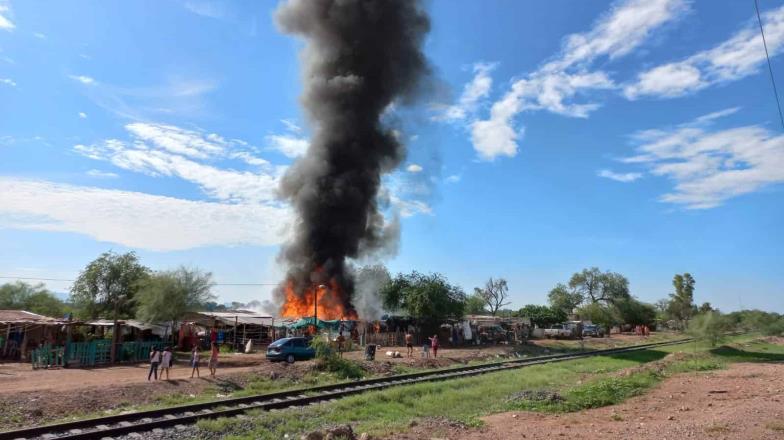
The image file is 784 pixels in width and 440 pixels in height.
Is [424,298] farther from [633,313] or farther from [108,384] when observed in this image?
[633,313]

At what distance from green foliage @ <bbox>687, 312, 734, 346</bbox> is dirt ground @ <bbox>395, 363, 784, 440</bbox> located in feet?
86.1

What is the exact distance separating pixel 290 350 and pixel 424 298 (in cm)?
1695

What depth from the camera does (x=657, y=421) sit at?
36.2 feet

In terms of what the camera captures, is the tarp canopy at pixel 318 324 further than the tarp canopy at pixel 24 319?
Yes

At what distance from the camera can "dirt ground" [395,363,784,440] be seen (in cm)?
955

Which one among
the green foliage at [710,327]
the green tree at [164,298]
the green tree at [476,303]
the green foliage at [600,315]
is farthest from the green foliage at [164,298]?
the green tree at [476,303]

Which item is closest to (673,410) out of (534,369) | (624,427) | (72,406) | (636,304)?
(624,427)

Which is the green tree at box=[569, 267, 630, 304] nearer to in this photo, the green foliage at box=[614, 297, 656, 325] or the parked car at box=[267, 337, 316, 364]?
the green foliage at box=[614, 297, 656, 325]

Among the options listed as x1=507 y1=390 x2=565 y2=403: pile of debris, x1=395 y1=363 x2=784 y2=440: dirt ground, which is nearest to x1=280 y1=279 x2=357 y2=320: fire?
x1=507 y1=390 x2=565 y2=403: pile of debris

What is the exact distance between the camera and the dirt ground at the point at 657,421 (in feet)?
31.3

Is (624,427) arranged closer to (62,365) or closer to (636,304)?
(62,365)

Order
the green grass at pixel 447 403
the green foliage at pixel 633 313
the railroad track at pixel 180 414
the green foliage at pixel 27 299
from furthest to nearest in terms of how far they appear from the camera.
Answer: the green foliage at pixel 633 313
the green foliage at pixel 27 299
the green grass at pixel 447 403
the railroad track at pixel 180 414

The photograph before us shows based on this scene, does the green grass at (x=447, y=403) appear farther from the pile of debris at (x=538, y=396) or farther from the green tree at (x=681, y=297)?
the green tree at (x=681, y=297)

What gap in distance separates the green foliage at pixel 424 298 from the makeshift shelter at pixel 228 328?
10.9m
